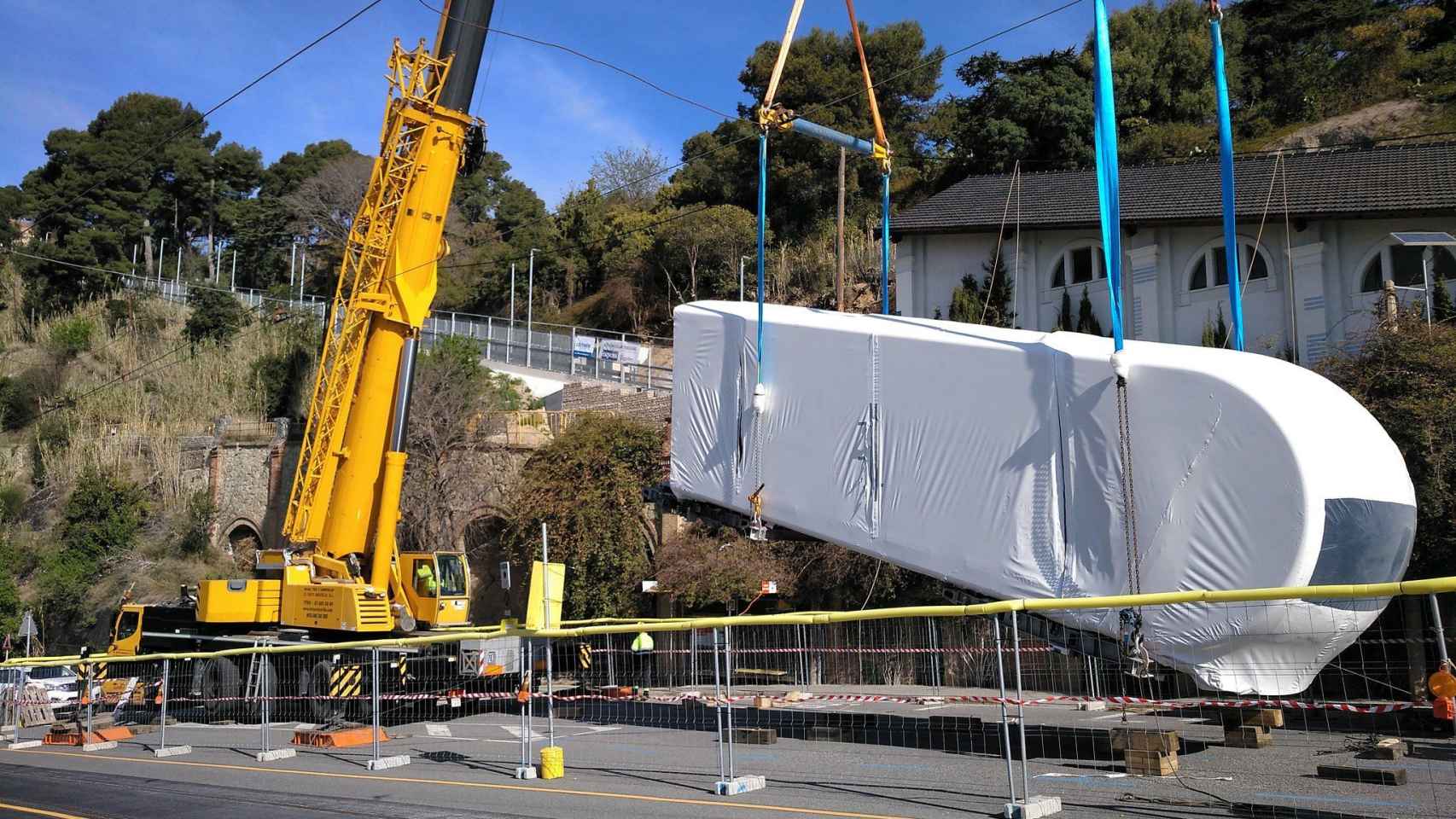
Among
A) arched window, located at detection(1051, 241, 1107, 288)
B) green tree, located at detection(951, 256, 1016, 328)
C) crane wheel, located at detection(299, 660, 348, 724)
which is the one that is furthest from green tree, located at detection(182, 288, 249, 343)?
crane wheel, located at detection(299, 660, 348, 724)

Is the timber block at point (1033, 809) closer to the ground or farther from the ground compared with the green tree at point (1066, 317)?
closer to the ground

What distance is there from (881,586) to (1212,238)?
12218mm

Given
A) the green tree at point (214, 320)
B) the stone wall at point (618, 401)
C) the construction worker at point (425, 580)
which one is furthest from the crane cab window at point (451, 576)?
the green tree at point (214, 320)

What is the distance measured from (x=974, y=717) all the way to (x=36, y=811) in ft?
30.1

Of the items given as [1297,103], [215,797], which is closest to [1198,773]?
[215,797]

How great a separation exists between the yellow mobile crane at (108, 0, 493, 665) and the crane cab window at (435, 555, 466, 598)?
3.41ft

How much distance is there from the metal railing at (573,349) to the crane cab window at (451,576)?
745 inches

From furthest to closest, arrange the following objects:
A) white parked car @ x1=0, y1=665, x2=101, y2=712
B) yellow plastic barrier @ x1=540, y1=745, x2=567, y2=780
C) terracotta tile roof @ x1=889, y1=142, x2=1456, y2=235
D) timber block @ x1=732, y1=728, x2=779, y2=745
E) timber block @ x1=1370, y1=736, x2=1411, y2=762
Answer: terracotta tile roof @ x1=889, y1=142, x2=1456, y2=235 < white parked car @ x1=0, y1=665, x2=101, y2=712 < timber block @ x1=732, y1=728, x2=779, y2=745 < yellow plastic barrier @ x1=540, y1=745, x2=567, y2=780 < timber block @ x1=1370, y1=736, x2=1411, y2=762

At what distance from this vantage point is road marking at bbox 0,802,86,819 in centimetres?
947

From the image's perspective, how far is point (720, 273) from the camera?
4628 cm

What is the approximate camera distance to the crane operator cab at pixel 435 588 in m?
20.8

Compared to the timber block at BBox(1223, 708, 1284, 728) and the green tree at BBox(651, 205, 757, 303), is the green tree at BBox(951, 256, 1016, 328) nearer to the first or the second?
the green tree at BBox(651, 205, 757, 303)

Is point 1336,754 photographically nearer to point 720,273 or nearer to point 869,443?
point 869,443

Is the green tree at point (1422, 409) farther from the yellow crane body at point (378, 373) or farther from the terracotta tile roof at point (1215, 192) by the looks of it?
the yellow crane body at point (378, 373)
